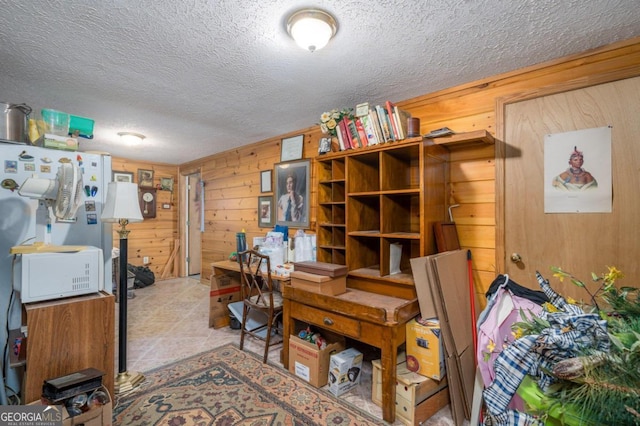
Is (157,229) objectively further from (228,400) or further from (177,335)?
(228,400)

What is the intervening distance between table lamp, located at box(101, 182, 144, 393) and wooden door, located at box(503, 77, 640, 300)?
256 cm

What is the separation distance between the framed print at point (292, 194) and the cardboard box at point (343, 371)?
1.58m

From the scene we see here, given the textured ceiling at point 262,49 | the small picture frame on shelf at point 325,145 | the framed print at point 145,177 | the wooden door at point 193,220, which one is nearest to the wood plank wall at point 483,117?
the textured ceiling at point 262,49

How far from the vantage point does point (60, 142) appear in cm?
205

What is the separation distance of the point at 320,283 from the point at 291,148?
1.97 m

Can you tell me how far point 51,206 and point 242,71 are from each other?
145 cm

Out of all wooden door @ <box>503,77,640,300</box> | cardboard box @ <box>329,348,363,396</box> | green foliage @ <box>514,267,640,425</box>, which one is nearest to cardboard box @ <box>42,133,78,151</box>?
cardboard box @ <box>329,348,363,396</box>

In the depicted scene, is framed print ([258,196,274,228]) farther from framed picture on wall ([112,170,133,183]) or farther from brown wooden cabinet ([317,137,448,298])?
framed picture on wall ([112,170,133,183])

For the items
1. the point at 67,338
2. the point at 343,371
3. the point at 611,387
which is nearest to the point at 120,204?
the point at 67,338

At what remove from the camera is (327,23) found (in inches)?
60.6

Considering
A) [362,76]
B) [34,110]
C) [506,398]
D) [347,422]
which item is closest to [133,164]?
[34,110]

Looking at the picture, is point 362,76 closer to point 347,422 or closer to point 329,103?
point 329,103

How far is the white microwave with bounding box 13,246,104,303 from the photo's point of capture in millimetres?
1593

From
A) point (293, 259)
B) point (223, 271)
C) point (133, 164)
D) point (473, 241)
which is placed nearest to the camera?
point (473, 241)
